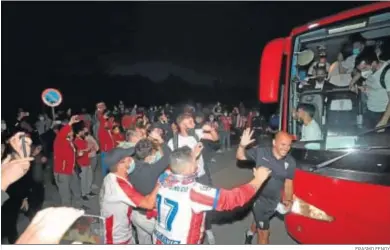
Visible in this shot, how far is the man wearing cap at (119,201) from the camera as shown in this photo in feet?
9.58

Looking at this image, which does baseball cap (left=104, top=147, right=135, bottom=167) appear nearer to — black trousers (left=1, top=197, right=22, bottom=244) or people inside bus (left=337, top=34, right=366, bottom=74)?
black trousers (left=1, top=197, right=22, bottom=244)

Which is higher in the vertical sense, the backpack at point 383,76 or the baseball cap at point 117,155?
the backpack at point 383,76

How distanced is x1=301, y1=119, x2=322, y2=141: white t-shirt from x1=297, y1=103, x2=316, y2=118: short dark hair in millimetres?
95

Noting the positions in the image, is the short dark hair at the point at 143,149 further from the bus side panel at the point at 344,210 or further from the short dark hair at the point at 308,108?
the short dark hair at the point at 308,108

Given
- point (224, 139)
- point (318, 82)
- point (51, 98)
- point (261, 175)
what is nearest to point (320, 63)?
point (318, 82)

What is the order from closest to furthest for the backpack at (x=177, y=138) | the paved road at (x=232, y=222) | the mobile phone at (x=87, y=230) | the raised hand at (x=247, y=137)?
1. the mobile phone at (x=87, y=230)
2. the raised hand at (x=247, y=137)
3. the backpack at (x=177, y=138)
4. the paved road at (x=232, y=222)

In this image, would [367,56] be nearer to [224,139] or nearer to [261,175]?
[261,175]

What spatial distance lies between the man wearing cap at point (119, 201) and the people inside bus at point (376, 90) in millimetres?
2315

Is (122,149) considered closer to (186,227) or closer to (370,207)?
(186,227)

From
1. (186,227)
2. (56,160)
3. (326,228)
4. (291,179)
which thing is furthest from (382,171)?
(56,160)

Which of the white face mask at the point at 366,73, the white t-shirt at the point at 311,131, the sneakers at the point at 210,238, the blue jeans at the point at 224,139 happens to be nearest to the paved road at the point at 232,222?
the sneakers at the point at 210,238

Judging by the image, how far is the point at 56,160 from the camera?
548 centimetres

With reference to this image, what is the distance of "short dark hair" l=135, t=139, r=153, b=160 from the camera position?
346 cm

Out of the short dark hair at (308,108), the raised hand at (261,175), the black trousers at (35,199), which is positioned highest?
the short dark hair at (308,108)
